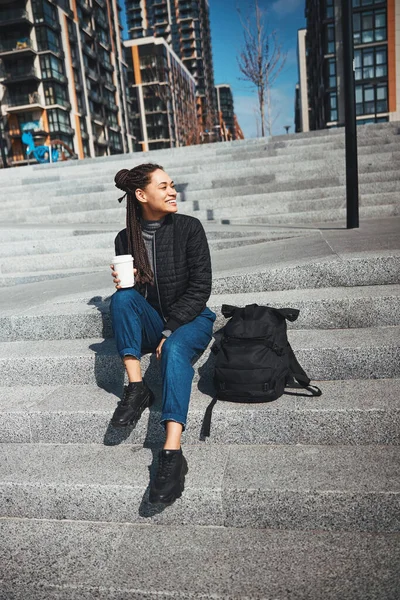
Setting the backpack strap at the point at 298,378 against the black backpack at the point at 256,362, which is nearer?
the black backpack at the point at 256,362

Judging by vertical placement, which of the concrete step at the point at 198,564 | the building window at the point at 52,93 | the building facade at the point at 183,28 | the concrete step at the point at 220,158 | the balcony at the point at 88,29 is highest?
the building facade at the point at 183,28

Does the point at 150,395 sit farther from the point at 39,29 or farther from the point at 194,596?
the point at 39,29

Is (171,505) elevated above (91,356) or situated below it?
below

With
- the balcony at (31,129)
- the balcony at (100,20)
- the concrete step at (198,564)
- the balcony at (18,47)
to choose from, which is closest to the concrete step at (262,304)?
the concrete step at (198,564)

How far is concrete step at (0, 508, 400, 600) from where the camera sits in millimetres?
1900

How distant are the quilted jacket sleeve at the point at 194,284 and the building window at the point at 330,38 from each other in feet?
158

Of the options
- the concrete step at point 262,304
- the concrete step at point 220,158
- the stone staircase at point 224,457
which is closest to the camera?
the stone staircase at point 224,457

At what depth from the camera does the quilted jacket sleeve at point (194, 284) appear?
9.84 ft

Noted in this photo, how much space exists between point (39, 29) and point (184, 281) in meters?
50.8

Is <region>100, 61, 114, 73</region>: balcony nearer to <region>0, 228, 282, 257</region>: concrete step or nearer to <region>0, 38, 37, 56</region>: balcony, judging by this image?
<region>0, 38, 37, 56</region>: balcony

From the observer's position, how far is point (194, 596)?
1.92 m

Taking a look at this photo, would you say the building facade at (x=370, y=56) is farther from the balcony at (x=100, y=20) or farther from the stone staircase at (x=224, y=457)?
the stone staircase at (x=224, y=457)

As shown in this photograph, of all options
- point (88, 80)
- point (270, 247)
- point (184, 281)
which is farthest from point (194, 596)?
point (88, 80)

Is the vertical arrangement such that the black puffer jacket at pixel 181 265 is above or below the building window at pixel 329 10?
below
